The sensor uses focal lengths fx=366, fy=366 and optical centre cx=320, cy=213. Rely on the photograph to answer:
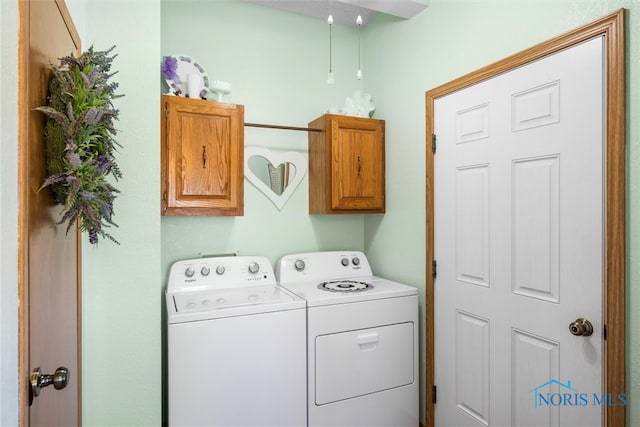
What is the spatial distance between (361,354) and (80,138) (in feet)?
5.62

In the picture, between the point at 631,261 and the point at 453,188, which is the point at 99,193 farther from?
the point at 631,261

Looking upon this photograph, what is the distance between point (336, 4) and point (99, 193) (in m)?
2.04

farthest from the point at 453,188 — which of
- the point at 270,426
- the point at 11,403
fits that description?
the point at 11,403

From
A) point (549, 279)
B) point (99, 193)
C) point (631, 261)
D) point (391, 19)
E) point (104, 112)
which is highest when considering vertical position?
point (391, 19)

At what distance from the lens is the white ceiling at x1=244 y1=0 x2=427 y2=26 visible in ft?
7.31

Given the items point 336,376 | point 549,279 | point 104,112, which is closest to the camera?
point 104,112

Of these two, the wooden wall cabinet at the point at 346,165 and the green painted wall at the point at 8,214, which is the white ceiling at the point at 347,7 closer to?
the wooden wall cabinet at the point at 346,165

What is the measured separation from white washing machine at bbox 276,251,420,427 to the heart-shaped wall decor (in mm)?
658

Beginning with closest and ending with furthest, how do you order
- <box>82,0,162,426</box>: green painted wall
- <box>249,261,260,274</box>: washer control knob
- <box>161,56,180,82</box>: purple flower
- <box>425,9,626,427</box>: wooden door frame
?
<box>425,9,626,427</box>: wooden door frame
<box>82,0,162,426</box>: green painted wall
<box>161,56,180,82</box>: purple flower
<box>249,261,260,274</box>: washer control knob

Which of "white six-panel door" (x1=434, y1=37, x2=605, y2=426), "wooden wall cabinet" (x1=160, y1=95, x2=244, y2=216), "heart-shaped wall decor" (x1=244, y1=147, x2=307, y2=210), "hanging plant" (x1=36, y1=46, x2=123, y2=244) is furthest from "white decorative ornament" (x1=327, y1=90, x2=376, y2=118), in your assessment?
"hanging plant" (x1=36, y1=46, x2=123, y2=244)

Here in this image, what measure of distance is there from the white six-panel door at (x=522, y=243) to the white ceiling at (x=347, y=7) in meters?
0.65

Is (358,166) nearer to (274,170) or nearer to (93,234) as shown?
(274,170)

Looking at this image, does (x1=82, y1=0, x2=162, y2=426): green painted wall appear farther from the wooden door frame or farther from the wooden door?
the wooden door frame

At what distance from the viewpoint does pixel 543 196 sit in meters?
1.58
